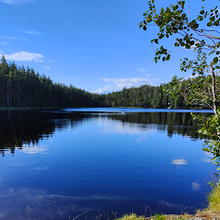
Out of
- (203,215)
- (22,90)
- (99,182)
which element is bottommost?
(99,182)

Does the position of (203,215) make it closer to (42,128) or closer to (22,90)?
(42,128)

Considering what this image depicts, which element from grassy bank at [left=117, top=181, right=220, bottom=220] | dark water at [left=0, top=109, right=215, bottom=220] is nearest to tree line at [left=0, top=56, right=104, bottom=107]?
dark water at [left=0, top=109, right=215, bottom=220]

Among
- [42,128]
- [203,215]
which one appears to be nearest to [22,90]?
[42,128]

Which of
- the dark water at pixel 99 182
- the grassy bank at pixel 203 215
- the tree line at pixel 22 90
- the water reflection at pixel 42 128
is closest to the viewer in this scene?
the grassy bank at pixel 203 215

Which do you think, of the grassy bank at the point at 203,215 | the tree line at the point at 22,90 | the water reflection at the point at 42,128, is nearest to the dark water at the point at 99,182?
the grassy bank at the point at 203,215

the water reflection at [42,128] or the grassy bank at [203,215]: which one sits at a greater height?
the grassy bank at [203,215]

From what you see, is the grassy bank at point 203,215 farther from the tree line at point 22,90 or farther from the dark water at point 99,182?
the tree line at point 22,90

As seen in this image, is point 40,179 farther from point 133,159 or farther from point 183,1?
point 183,1

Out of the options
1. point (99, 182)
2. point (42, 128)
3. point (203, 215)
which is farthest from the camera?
point (42, 128)

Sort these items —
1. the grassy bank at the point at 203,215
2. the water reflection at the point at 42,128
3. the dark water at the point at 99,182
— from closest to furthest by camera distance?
the grassy bank at the point at 203,215, the dark water at the point at 99,182, the water reflection at the point at 42,128

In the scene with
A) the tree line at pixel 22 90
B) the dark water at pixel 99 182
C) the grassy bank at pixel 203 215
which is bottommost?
the dark water at pixel 99 182

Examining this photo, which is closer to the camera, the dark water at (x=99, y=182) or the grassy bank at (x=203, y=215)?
the grassy bank at (x=203, y=215)

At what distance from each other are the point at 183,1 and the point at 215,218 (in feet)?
21.4

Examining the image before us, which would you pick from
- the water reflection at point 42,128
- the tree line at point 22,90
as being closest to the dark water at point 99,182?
the water reflection at point 42,128
